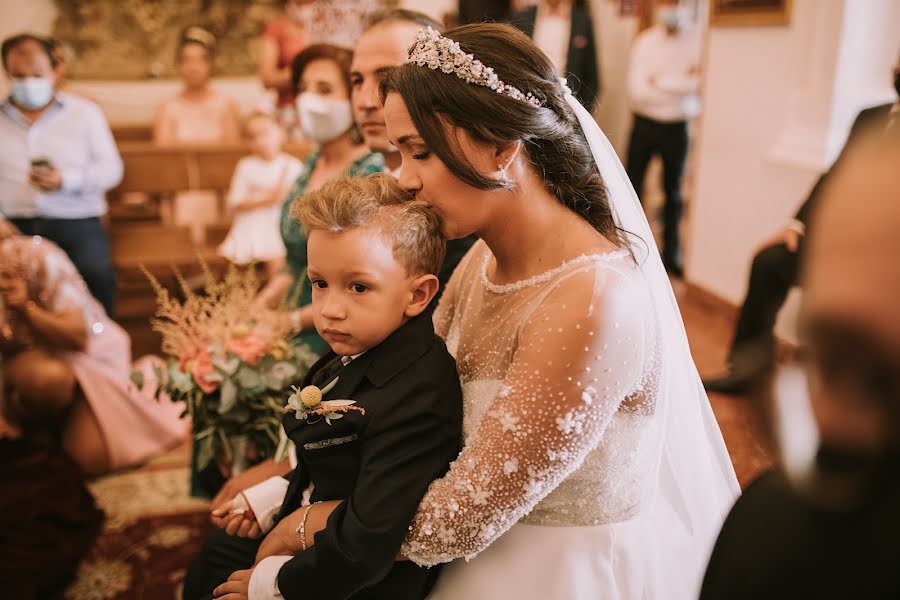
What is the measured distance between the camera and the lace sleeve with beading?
1332 mm

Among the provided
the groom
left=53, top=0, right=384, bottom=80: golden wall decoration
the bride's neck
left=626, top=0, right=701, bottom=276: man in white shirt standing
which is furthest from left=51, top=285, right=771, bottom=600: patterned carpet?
left=53, top=0, right=384, bottom=80: golden wall decoration

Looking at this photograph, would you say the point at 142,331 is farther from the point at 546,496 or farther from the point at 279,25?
the point at 546,496

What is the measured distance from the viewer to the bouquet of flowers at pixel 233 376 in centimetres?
214

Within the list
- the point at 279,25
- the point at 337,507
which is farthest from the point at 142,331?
the point at 337,507

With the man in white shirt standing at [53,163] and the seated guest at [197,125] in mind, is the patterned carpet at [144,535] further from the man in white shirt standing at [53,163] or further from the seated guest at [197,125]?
the seated guest at [197,125]

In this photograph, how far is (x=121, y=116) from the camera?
9.00 m

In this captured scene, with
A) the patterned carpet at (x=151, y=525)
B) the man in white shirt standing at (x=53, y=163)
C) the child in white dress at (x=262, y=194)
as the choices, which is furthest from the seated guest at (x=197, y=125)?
the patterned carpet at (x=151, y=525)

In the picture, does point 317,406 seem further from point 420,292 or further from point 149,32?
point 149,32

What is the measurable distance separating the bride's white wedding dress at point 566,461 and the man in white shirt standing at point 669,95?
189 inches

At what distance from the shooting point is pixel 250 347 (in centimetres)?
217

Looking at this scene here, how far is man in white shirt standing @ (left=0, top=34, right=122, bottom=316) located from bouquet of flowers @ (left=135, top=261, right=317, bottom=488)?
2.81 metres

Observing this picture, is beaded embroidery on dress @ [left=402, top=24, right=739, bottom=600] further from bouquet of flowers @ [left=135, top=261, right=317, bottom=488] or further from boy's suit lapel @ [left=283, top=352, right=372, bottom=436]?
bouquet of flowers @ [left=135, top=261, right=317, bottom=488]

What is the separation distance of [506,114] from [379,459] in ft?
2.16

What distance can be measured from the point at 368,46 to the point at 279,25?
14.0 feet
